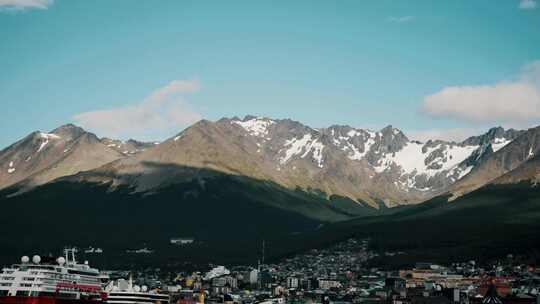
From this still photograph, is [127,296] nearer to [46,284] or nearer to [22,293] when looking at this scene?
[46,284]

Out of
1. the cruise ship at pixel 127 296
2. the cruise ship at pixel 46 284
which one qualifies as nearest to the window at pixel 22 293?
the cruise ship at pixel 46 284

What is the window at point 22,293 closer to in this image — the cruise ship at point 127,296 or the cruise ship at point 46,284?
the cruise ship at point 46,284

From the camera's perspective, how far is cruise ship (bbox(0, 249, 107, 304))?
547 ft

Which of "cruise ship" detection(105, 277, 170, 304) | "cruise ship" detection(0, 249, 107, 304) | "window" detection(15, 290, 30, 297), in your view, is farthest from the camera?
"cruise ship" detection(105, 277, 170, 304)

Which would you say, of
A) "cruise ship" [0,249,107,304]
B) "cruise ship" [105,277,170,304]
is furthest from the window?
"cruise ship" [105,277,170,304]

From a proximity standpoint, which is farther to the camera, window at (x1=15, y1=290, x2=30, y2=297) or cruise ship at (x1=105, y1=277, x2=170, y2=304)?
cruise ship at (x1=105, y1=277, x2=170, y2=304)

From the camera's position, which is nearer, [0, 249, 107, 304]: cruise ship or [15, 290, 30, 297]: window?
[0, 249, 107, 304]: cruise ship

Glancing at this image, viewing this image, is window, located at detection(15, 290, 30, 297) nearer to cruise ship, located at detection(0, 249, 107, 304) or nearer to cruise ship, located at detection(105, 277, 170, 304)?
cruise ship, located at detection(0, 249, 107, 304)

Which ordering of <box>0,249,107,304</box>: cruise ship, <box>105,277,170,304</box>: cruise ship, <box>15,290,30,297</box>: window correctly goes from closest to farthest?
<box>0,249,107,304</box>: cruise ship → <box>15,290,30,297</box>: window → <box>105,277,170,304</box>: cruise ship

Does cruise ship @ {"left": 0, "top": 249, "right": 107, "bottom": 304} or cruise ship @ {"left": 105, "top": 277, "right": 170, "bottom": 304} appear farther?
cruise ship @ {"left": 105, "top": 277, "right": 170, "bottom": 304}

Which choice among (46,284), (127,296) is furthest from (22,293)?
(127,296)

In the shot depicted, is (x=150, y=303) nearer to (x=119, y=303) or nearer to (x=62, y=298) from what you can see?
(x=119, y=303)

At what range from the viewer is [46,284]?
6614 inches

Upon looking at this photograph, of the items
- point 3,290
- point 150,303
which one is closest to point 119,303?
point 150,303
